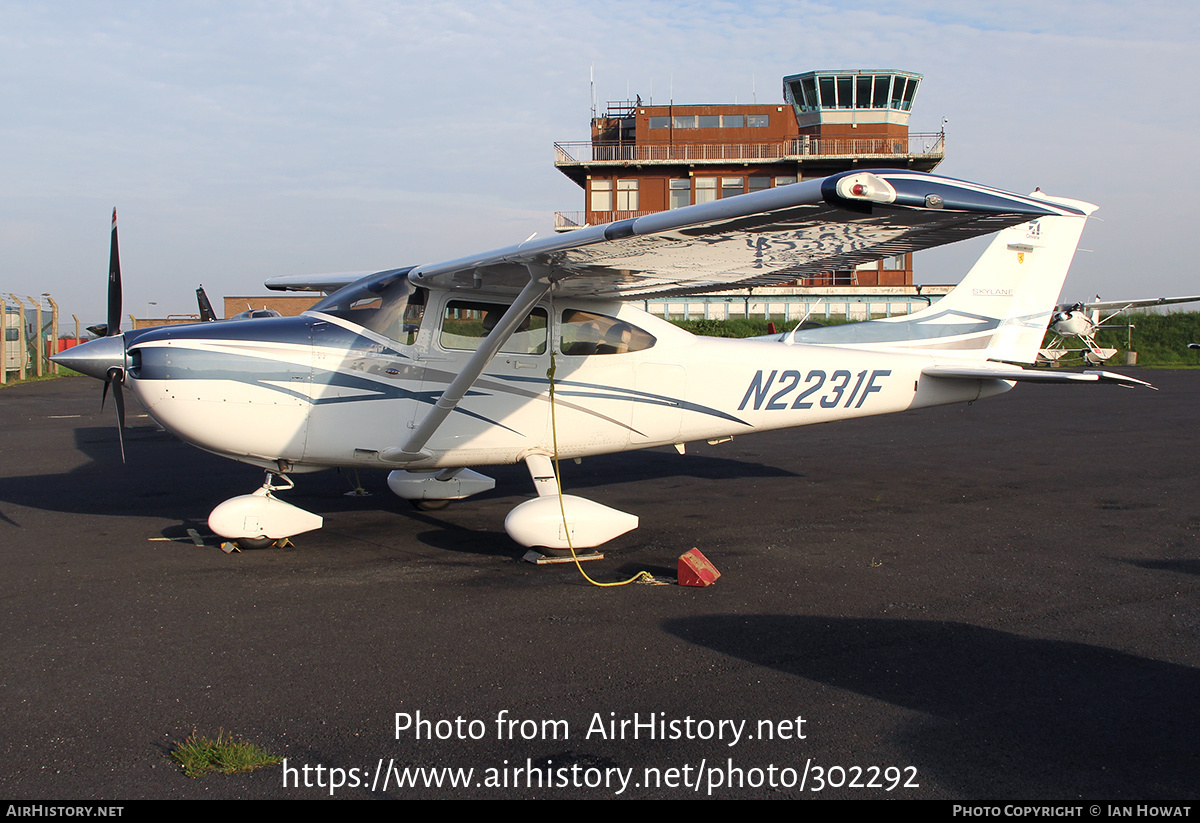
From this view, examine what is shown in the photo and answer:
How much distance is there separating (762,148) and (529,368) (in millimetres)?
41223

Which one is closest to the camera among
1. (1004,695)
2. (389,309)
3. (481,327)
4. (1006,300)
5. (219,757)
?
(219,757)

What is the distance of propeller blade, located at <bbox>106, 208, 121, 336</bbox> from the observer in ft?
21.8

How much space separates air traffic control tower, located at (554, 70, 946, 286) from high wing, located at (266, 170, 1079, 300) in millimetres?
38539

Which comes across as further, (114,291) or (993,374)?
(993,374)

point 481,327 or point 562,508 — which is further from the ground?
point 481,327

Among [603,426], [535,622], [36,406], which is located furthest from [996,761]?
[36,406]

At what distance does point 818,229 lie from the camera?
4605 millimetres

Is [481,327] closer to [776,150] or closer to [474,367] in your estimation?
[474,367]

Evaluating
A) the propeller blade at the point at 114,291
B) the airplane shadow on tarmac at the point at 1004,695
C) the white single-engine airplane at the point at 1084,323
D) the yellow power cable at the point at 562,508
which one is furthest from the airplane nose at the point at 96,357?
the white single-engine airplane at the point at 1084,323

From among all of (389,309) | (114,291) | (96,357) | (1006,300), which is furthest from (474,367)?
(1006,300)

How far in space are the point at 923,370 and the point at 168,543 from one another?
7052 mm

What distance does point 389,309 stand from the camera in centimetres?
631

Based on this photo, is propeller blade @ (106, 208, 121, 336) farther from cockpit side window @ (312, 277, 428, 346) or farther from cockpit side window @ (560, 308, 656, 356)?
cockpit side window @ (560, 308, 656, 356)

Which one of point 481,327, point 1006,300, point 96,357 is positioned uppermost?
point 1006,300
